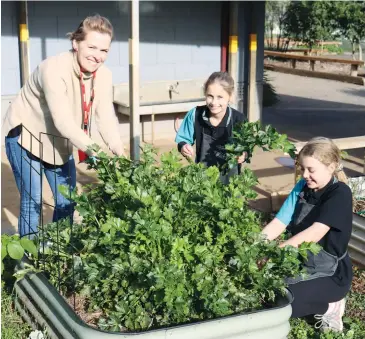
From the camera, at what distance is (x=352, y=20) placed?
2497 cm

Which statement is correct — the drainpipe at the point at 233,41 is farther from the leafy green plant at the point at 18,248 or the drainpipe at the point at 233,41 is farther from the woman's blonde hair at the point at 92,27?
the leafy green plant at the point at 18,248

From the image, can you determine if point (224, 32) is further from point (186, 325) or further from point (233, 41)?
point (186, 325)

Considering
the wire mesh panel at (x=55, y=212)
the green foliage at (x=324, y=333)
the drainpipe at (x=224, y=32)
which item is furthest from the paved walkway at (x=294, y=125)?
the drainpipe at (x=224, y=32)

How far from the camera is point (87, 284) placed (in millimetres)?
3115

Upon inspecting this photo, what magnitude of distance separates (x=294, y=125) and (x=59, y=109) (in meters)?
7.91

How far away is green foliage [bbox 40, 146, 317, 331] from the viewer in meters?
2.75

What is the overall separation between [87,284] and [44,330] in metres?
0.27

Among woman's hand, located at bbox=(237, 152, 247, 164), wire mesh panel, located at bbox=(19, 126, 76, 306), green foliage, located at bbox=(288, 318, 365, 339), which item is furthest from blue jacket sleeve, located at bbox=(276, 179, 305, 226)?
wire mesh panel, located at bbox=(19, 126, 76, 306)

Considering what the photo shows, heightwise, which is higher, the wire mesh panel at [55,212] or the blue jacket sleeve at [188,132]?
the blue jacket sleeve at [188,132]

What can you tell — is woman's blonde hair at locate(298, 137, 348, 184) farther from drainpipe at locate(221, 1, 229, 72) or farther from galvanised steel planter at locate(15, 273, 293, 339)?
drainpipe at locate(221, 1, 229, 72)

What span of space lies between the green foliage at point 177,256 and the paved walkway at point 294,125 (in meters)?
1.04

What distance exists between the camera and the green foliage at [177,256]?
108 inches

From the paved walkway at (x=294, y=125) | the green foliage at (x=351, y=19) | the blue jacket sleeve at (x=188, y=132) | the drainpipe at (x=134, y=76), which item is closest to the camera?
the blue jacket sleeve at (x=188, y=132)

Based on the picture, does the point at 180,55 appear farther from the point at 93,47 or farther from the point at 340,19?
the point at 340,19
